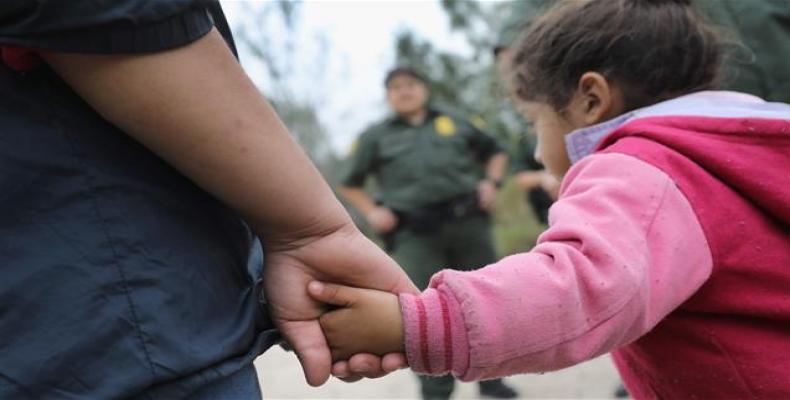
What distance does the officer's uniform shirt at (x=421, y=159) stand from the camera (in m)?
5.03

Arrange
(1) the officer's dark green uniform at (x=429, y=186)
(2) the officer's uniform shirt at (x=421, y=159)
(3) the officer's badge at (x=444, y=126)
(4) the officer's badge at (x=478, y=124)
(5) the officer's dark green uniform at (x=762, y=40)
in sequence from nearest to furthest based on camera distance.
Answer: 1. (5) the officer's dark green uniform at (x=762, y=40)
2. (1) the officer's dark green uniform at (x=429, y=186)
3. (2) the officer's uniform shirt at (x=421, y=159)
4. (3) the officer's badge at (x=444, y=126)
5. (4) the officer's badge at (x=478, y=124)

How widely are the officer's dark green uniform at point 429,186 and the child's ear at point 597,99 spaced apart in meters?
3.08

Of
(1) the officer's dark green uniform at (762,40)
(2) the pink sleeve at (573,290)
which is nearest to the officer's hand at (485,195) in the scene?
(1) the officer's dark green uniform at (762,40)

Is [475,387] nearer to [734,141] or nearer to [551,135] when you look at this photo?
[551,135]

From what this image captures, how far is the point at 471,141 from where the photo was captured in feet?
17.8

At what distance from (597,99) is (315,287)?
731mm

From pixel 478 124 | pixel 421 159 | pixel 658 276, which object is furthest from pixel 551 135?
pixel 478 124

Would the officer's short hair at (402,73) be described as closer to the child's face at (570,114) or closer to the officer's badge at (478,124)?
the officer's badge at (478,124)

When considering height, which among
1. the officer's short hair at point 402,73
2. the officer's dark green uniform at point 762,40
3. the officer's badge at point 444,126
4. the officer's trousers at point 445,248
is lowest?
the officer's trousers at point 445,248

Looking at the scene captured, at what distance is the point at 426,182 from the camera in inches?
198

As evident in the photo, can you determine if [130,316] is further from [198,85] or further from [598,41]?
[598,41]

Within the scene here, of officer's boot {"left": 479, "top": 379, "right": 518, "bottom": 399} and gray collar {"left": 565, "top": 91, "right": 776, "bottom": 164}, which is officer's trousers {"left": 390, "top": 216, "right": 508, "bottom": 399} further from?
gray collar {"left": 565, "top": 91, "right": 776, "bottom": 164}

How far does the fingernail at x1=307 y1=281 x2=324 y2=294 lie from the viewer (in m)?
1.18

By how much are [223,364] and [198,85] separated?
35cm
